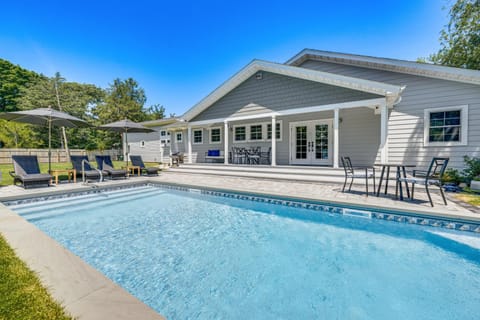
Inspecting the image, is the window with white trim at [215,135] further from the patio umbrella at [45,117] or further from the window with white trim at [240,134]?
the patio umbrella at [45,117]

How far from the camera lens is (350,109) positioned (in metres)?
9.24

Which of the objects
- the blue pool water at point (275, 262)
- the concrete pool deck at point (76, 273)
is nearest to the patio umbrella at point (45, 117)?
the blue pool water at point (275, 262)

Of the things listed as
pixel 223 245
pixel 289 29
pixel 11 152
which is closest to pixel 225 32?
pixel 289 29

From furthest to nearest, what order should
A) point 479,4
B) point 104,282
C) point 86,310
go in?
point 479,4
point 104,282
point 86,310

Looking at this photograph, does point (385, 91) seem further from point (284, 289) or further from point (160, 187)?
point (160, 187)

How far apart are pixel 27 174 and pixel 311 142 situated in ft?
37.2

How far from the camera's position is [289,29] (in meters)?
12.6

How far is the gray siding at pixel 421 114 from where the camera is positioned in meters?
7.08

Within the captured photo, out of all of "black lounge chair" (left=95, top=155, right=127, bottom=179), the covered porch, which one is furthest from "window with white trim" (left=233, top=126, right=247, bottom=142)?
"black lounge chair" (left=95, top=155, right=127, bottom=179)

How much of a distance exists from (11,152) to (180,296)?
24.3 m

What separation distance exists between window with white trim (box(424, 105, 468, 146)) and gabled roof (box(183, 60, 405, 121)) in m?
1.43

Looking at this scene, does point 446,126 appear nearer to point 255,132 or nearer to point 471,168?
point 471,168

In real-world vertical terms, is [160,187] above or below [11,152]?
below

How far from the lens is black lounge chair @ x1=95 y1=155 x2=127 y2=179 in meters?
8.84
